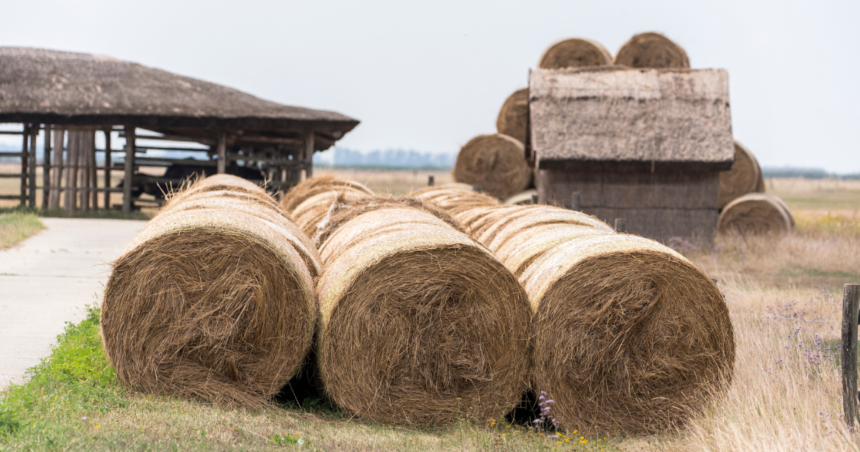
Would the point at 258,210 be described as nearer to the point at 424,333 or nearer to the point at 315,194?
the point at 424,333

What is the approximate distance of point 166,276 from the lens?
4984 millimetres

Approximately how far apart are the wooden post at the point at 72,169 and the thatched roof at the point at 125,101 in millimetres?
1643

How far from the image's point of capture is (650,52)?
1741 centimetres

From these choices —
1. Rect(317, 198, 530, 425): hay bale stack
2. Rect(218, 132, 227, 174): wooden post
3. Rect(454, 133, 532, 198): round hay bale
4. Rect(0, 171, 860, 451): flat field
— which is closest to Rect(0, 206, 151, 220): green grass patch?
Rect(218, 132, 227, 174): wooden post

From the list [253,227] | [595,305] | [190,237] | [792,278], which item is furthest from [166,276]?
[792,278]

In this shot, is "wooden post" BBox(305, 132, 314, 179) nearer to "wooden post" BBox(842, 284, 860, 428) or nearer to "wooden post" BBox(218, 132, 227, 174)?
"wooden post" BBox(218, 132, 227, 174)

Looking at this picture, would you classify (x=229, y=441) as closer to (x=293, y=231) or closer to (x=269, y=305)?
(x=269, y=305)

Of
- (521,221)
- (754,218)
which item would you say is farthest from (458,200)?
(754,218)

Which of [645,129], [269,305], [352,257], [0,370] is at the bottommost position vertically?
[0,370]

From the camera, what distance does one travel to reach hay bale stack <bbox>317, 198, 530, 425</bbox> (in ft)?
16.2

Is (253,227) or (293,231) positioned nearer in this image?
(253,227)

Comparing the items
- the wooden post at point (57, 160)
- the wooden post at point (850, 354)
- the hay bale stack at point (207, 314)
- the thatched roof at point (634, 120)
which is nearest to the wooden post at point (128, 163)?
the wooden post at point (57, 160)

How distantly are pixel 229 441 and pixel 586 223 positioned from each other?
12.8 feet

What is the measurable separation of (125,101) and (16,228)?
6.31 meters
